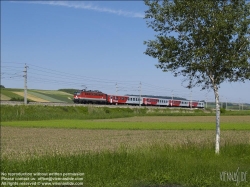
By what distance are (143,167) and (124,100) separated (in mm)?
70989

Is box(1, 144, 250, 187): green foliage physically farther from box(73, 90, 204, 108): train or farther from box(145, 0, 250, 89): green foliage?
box(73, 90, 204, 108): train

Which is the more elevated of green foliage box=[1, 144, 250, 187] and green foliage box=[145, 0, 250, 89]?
green foliage box=[145, 0, 250, 89]

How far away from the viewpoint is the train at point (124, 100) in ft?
235

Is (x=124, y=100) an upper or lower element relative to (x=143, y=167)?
upper

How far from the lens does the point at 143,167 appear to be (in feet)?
33.3

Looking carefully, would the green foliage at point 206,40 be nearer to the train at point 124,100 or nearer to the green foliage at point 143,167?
the green foliage at point 143,167

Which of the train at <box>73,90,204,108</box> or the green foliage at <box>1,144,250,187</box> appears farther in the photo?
the train at <box>73,90,204,108</box>

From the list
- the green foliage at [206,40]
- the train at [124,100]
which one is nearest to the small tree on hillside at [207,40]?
the green foliage at [206,40]

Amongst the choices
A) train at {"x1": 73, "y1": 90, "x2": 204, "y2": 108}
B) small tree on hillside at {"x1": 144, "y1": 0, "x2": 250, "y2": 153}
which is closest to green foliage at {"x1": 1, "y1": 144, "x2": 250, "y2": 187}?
small tree on hillside at {"x1": 144, "y1": 0, "x2": 250, "y2": 153}

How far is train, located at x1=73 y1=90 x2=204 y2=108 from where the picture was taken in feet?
235

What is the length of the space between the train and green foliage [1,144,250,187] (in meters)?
59.8

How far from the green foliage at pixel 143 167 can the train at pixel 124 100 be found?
5981 cm

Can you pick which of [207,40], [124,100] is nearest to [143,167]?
[207,40]

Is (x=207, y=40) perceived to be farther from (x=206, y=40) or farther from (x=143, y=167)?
(x=143, y=167)
